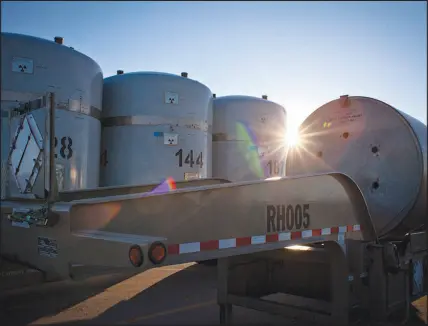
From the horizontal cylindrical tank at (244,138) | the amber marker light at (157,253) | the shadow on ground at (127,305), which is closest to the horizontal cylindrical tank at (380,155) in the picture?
the shadow on ground at (127,305)

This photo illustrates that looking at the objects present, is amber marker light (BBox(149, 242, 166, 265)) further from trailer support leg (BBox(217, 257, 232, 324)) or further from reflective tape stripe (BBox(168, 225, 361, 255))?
trailer support leg (BBox(217, 257, 232, 324))

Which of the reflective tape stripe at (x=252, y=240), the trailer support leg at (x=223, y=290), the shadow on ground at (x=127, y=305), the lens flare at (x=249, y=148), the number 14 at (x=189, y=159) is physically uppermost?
the lens flare at (x=249, y=148)

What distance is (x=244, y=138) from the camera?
11305 millimetres

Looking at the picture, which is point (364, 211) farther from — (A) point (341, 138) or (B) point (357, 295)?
(A) point (341, 138)

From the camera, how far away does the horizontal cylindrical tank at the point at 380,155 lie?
4.93m

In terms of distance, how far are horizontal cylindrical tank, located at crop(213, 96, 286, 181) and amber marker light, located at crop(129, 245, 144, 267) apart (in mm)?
8640

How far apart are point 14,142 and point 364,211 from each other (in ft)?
11.4

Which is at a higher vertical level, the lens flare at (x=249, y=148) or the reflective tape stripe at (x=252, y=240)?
the lens flare at (x=249, y=148)

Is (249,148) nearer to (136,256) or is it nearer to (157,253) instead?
(157,253)

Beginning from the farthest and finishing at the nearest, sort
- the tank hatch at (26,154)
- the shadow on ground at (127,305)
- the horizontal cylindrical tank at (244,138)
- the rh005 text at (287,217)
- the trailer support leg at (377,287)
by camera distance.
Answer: the horizontal cylindrical tank at (244,138)
the shadow on ground at (127,305)
the trailer support leg at (377,287)
the rh005 text at (287,217)
the tank hatch at (26,154)

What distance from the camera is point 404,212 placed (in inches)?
195

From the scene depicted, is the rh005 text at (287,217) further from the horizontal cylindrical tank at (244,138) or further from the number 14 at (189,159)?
the horizontal cylindrical tank at (244,138)

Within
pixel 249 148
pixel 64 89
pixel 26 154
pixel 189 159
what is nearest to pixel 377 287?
pixel 26 154

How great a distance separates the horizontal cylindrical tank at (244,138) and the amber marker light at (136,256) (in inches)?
340
